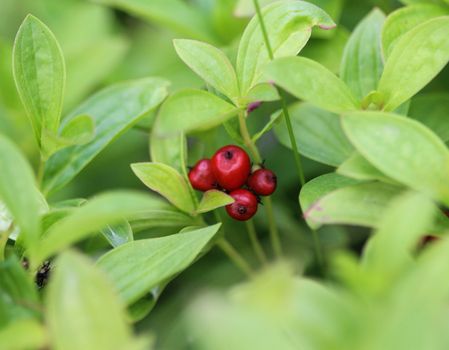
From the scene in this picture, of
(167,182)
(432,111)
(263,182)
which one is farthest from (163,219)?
(432,111)

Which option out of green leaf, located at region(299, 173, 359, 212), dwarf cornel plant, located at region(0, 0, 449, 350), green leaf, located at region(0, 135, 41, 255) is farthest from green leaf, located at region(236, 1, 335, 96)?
green leaf, located at region(0, 135, 41, 255)

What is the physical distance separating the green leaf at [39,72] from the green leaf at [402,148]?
514mm

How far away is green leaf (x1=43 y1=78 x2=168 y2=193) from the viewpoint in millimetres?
1330

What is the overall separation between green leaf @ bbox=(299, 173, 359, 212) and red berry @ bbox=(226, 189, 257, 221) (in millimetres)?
122

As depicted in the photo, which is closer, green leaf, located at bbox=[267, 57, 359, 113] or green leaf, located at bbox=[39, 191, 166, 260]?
green leaf, located at bbox=[39, 191, 166, 260]

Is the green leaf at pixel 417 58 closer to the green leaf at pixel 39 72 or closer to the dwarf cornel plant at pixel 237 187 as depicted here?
the dwarf cornel plant at pixel 237 187

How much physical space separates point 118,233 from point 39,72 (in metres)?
0.32

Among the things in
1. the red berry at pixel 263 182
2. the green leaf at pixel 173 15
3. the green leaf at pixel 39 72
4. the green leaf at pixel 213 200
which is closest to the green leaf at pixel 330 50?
the green leaf at pixel 173 15

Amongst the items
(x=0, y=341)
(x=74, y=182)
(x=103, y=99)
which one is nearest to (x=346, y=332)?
(x=0, y=341)

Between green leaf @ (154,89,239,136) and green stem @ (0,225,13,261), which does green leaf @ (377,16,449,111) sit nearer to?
green leaf @ (154,89,239,136)

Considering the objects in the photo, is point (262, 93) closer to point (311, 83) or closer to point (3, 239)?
point (311, 83)

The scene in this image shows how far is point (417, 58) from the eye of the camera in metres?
1.12

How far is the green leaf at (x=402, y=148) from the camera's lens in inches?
37.2

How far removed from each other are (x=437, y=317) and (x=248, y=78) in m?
0.62
